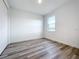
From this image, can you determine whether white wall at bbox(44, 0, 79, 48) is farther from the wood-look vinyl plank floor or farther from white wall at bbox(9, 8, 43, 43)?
white wall at bbox(9, 8, 43, 43)

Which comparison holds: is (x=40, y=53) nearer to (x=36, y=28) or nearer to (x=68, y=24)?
(x=68, y=24)

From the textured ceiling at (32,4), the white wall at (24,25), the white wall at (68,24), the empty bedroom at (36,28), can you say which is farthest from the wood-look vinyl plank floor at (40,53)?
the textured ceiling at (32,4)

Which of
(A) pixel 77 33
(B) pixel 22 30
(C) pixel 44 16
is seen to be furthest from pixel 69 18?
(B) pixel 22 30

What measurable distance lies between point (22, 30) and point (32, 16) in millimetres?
1611

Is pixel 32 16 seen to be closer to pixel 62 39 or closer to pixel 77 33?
pixel 62 39

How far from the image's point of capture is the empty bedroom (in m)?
2.35

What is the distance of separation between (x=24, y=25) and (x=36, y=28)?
1.26 m

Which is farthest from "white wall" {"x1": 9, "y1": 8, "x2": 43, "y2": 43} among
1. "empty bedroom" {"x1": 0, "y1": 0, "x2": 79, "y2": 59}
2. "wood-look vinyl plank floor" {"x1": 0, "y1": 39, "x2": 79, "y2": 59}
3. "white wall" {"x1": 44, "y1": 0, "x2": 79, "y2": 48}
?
"white wall" {"x1": 44, "y1": 0, "x2": 79, "y2": 48}

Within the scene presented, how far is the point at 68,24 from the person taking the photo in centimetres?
310

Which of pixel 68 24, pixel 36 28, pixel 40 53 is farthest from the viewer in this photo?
pixel 36 28

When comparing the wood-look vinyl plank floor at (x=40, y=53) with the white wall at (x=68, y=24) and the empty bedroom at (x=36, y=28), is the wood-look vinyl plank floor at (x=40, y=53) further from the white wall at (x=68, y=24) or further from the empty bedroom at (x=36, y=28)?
the white wall at (x=68, y=24)

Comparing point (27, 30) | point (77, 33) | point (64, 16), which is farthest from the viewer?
point (27, 30)

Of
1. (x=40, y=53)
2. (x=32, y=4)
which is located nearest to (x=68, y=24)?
(x=40, y=53)

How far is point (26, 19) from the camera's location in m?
4.16
